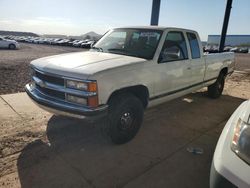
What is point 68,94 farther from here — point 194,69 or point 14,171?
point 194,69

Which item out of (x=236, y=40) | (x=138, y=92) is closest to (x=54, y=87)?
(x=138, y=92)

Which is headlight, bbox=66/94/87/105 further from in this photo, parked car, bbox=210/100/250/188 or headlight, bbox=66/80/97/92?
parked car, bbox=210/100/250/188

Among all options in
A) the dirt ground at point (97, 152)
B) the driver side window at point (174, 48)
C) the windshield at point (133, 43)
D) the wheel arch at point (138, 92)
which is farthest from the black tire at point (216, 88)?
the wheel arch at point (138, 92)

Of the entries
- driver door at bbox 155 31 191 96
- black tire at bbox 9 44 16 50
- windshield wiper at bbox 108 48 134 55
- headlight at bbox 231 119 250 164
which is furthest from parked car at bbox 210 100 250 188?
black tire at bbox 9 44 16 50

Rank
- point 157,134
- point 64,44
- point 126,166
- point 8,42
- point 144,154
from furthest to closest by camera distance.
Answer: point 64,44 → point 8,42 → point 157,134 → point 144,154 → point 126,166

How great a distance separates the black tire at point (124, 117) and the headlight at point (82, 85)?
19.3 inches

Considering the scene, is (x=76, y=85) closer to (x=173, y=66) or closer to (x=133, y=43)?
(x=133, y=43)

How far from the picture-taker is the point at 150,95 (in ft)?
14.1

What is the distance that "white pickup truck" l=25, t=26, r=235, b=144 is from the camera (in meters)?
3.37

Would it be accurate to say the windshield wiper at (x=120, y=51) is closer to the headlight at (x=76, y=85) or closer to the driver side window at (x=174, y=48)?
the driver side window at (x=174, y=48)

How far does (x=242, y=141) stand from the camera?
2164mm

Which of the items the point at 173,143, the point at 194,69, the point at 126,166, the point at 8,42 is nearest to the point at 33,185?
the point at 126,166

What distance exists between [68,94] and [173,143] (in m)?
2.01

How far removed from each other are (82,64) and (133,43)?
1.40m
